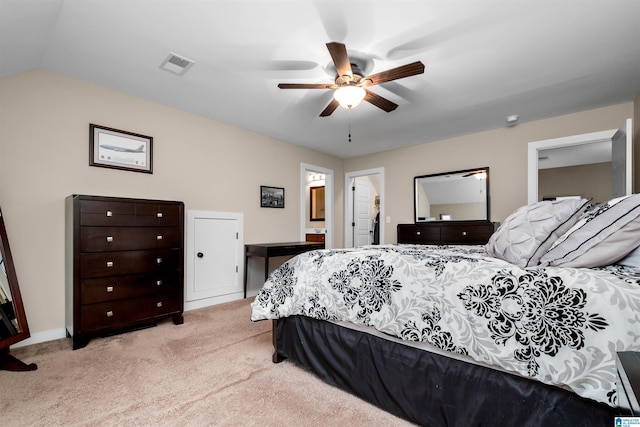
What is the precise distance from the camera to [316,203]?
23.1ft

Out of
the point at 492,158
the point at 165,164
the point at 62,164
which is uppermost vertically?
the point at 492,158

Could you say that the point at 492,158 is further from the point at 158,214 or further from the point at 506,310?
the point at 158,214

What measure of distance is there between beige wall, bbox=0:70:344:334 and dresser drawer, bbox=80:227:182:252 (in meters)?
0.48

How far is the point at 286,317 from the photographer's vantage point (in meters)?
2.00

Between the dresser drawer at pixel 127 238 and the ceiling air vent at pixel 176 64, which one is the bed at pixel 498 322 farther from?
the ceiling air vent at pixel 176 64

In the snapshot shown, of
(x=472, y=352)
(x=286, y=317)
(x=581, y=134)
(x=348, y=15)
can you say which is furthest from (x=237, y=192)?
(x=581, y=134)

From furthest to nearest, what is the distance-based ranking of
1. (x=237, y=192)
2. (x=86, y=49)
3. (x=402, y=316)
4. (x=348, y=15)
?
1. (x=237, y=192)
2. (x=86, y=49)
3. (x=348, y=15)
4. (x=402, y=316)

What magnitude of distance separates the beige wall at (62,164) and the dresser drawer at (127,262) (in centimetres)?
48

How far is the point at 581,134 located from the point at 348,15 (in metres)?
3.32

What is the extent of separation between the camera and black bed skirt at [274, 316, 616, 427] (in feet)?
3.57

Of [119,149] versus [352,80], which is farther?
[119,149]

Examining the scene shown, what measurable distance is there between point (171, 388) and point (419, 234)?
365cm

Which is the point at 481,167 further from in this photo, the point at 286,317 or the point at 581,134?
the point at 286,317

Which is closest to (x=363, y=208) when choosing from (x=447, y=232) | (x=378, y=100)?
(x=447, y=232)
